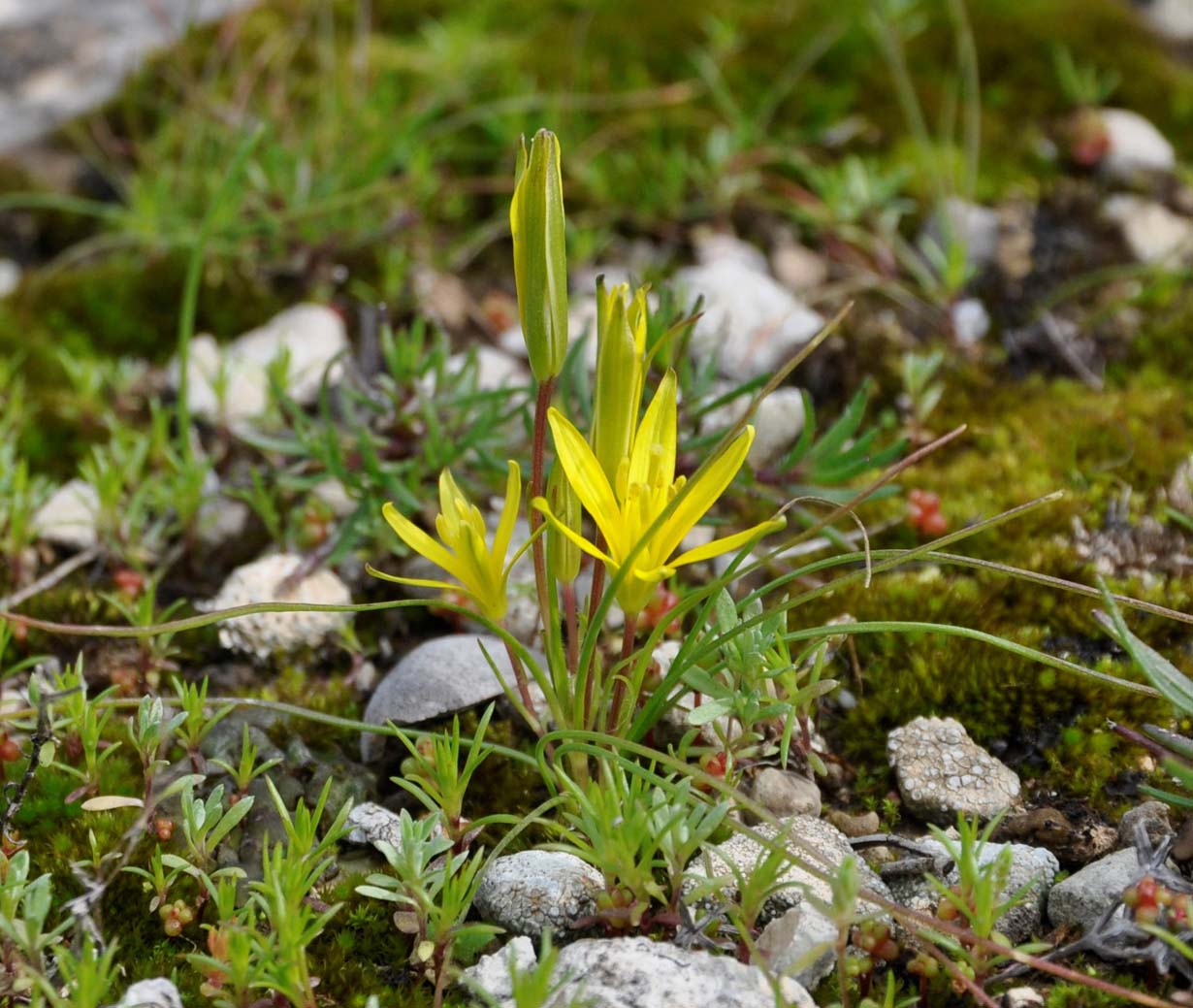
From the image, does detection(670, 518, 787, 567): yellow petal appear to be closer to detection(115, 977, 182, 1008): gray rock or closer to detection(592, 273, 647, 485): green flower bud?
detection(592, 273, 647, 485): green flower bud

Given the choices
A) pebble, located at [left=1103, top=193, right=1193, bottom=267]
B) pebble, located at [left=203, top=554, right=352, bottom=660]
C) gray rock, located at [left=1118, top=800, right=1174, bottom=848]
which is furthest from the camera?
pebble, located at [left=1103, top=193, right=1193, bottom=267]

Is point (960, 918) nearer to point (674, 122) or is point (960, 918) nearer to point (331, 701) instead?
point (331, 701)

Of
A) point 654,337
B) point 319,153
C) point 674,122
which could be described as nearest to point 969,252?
point 674,122

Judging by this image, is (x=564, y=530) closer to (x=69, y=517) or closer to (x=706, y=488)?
(x=706, y=488)

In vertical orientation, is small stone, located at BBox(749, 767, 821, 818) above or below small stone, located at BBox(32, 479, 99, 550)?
below

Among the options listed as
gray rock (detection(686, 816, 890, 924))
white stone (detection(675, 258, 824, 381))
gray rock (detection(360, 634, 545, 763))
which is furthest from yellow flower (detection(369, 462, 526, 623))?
white stone (detection(675, 258, 824, 381))

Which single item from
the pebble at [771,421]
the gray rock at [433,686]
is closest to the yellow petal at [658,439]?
the gray rock at [433,686]

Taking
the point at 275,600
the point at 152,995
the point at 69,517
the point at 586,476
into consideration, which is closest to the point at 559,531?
the point at 586,476

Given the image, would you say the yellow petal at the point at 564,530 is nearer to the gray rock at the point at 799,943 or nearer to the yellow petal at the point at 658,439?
the yellow petal at the point at 658,439
